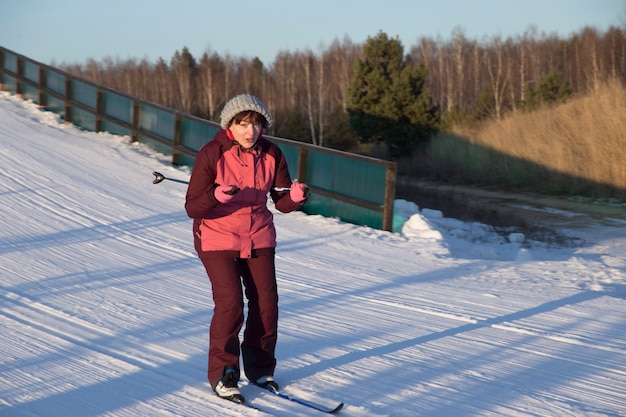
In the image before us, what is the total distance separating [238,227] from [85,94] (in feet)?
48.3

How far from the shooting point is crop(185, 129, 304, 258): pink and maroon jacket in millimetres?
4797

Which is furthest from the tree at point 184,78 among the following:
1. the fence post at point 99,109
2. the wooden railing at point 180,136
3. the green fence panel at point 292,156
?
the green fence panel at point 292,156

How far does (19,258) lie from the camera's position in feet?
29.6

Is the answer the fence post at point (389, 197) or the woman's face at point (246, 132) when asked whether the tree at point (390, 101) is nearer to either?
the fence post at point (389, 197)

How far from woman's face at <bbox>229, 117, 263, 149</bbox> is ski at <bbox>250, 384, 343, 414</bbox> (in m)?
1.51

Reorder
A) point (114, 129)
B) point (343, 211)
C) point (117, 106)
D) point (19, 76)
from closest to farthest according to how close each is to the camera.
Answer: point (343, 211), point (117, 106), point (114, 129), point (19, 76)

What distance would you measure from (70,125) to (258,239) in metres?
14.9

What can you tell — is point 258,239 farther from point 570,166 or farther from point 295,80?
point 295,80

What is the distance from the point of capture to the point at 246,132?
4828mm

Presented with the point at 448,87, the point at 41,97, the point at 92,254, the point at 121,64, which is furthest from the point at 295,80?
the point at 92,254

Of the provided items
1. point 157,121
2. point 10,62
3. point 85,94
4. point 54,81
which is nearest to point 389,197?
point 157,121

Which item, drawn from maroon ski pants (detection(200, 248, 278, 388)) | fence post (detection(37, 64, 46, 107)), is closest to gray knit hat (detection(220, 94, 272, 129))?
maroon ski pants (detection(200, 248, 278, 388))

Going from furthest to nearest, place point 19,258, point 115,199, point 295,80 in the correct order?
point 295,80 → point 115,199 → point 19,258

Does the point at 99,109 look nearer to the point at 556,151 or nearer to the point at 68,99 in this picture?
the point at 68,99
